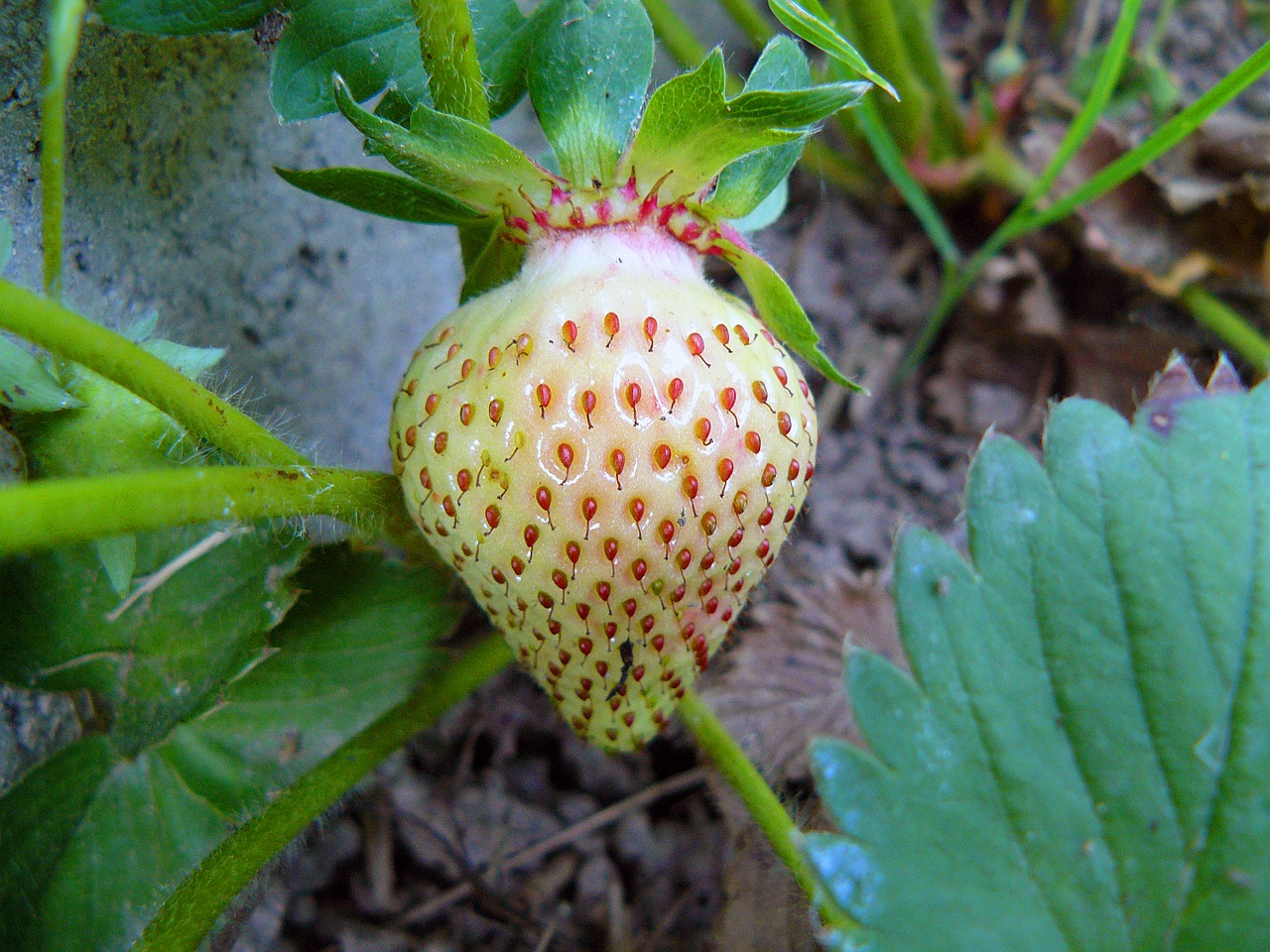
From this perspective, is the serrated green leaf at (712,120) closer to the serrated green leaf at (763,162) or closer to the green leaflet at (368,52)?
the serrated green leaf at (763,162)

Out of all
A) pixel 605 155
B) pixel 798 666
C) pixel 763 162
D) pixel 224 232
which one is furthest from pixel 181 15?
pixel 798 666

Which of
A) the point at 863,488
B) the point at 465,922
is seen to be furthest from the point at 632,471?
the point at 863,488

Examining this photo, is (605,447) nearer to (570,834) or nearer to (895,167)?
(570,834)

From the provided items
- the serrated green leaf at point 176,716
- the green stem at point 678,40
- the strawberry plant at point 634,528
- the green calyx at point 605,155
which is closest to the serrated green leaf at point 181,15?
the strawberry plant at point 634,528

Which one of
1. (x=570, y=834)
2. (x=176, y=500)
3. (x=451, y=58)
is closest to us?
(x=176, y=500)

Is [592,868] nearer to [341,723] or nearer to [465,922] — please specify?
[465,922]

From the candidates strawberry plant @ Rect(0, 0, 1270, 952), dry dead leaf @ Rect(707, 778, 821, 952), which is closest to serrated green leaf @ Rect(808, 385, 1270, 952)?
strawberry plant @ Rect(0, 0, 1270, 952)
